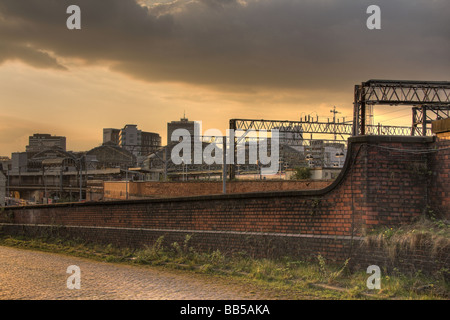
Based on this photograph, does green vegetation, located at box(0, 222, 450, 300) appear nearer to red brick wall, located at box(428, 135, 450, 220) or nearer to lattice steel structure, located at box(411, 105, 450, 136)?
red brick wall, located at box(428, 135, 450, 220)

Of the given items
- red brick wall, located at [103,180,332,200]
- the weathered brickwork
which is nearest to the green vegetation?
the weathered brickwork

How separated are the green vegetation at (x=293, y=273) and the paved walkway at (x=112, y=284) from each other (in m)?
0.54

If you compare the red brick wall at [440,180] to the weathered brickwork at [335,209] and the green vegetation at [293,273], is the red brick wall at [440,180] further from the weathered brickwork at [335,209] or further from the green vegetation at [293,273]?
the green vegetation at [293,273]

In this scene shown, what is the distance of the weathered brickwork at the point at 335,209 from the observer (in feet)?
32.7

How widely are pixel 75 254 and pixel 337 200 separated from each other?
10460 mm

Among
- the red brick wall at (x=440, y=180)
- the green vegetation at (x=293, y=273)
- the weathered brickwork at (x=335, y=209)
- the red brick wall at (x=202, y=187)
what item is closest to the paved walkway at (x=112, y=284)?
the green vegetation at (x=293, y=273)

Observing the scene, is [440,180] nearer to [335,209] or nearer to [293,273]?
[335,209]

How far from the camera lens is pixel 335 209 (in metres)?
10.5

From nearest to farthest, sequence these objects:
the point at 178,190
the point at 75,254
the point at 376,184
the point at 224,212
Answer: the point at 376,184 → the point at 224,212 → the point at 75,254 → the point at 178,190
